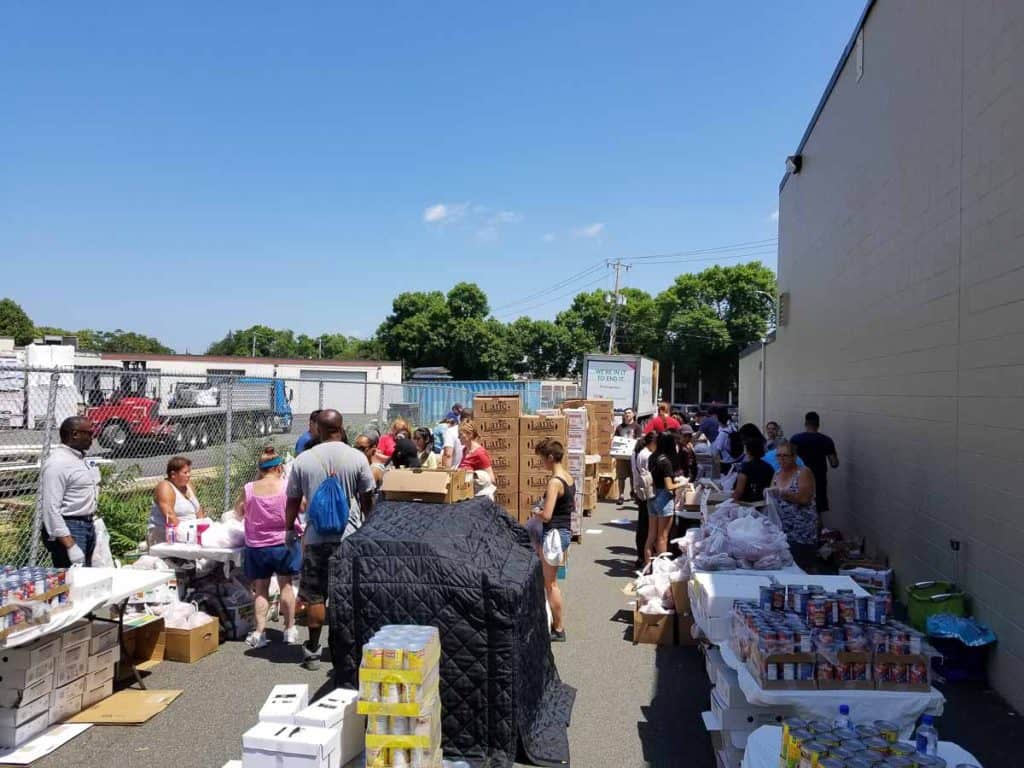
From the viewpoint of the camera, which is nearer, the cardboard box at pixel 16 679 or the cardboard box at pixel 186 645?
the cardboard box at pixel 16 679

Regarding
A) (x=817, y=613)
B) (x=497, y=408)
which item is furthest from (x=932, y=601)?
(x=497, y=408)

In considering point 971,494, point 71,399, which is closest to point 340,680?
point 971,494

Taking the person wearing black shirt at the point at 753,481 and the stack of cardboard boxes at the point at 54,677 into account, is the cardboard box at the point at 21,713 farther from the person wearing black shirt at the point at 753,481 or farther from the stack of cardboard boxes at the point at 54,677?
the person wearing black shirt at the point at 753,481

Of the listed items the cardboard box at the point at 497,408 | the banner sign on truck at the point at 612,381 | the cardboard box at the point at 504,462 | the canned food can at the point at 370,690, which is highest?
the banner sign on truck at the point at 612,381

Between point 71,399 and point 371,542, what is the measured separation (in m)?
14.1

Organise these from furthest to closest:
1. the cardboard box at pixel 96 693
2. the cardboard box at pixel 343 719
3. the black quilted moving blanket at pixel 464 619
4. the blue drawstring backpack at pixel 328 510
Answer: the blue drawstring backpack at pixel 328 510
the cardboard box at pixel 96 693
the black quilted moving blanket at pixel 464 619
the cardboard box at pixel 343 719

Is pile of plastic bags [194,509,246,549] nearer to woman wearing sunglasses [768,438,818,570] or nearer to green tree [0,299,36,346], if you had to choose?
woman wearing sunglasses [768,438,818,570]

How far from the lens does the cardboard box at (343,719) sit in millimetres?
3553

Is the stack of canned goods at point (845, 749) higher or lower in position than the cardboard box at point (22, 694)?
higher

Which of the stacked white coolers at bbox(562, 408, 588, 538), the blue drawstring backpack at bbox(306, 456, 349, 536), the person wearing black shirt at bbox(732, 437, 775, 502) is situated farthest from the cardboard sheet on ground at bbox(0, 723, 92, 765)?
the stacked white coolers at bbox(562, 408, 588, 538)

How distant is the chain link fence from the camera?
320 inches

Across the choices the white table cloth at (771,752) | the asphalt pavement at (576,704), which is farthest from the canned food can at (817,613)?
the asphalt pavement at (576,704)

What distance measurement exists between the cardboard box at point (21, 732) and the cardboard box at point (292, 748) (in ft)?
6.22

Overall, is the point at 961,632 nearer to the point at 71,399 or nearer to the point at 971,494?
the point at 971,494
